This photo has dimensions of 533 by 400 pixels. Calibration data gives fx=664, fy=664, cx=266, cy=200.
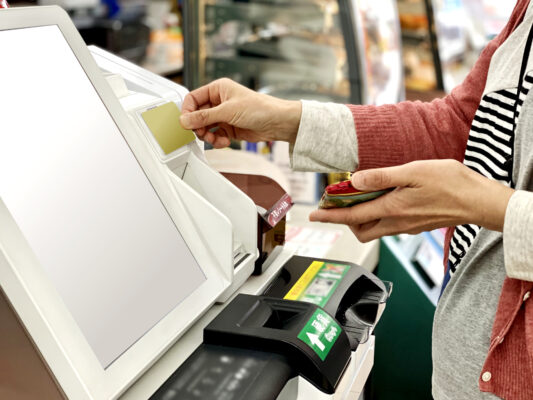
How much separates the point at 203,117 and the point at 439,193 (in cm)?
47

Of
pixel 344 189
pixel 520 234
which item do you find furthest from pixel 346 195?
pixel 520 234

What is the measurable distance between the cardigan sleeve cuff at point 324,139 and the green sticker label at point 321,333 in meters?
0.37

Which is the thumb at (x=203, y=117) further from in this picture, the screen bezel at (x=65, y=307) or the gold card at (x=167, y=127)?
the screen bezel at (x=65, y=307)

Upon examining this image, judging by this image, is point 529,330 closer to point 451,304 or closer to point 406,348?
point 451,304

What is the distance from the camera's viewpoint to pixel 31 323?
741 mm

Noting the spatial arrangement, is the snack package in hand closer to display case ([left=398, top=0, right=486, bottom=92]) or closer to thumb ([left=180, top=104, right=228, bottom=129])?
thumb ([left=180, top=104, right=228, bottom=129])

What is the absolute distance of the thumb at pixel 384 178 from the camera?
0.95 m

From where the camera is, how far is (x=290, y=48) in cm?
327

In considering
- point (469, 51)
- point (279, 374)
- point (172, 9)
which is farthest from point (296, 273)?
point (469, 51)

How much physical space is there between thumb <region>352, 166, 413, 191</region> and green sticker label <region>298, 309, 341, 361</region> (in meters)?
0.21

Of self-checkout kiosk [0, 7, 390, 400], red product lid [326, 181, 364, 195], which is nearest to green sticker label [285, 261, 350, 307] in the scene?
self-checkout kiosk [0, 7, 390, 400]

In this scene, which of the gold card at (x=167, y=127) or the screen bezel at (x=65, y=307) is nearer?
the screen bezel at (x=65, y=307)

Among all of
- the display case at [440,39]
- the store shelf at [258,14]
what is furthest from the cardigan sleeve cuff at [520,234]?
the display case at [440,39]

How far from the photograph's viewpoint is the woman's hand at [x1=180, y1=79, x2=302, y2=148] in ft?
4.13
